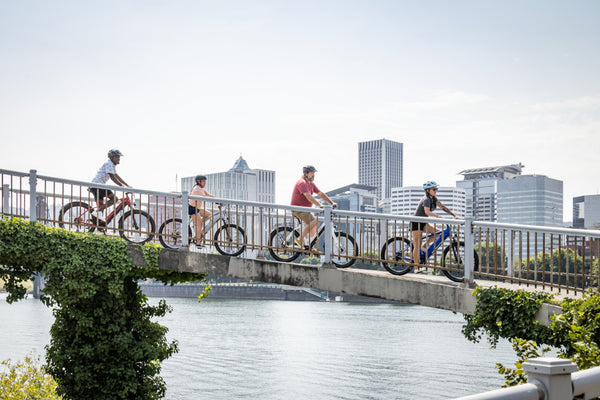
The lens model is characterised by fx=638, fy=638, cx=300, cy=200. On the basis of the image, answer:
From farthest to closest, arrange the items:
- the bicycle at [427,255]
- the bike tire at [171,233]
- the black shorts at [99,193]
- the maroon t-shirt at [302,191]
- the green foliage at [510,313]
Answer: the black shorts at [99,193] < the bike tire at [171,233] < the maroon t-shirt at [302,191] < the bicycle at [427,255] < the green foliage at [510,313]

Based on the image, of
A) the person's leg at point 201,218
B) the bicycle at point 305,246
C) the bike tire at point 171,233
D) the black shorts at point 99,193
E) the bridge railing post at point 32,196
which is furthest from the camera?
the black shorts at point 99,193

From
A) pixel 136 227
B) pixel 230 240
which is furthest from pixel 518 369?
pixel 136 227

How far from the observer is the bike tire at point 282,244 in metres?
11.7

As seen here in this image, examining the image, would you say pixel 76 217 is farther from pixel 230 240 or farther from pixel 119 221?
pixel 230 240

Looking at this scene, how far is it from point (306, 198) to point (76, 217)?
4.91 meters

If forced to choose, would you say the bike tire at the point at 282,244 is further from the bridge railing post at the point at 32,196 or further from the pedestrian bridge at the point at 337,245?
the bridge railing post at the point at 32,196

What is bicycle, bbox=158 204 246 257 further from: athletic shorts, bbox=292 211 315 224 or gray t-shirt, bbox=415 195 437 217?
gray t-shirt, bbox=415 195 437 217

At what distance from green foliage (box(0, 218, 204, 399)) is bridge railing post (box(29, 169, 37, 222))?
20 centimetres

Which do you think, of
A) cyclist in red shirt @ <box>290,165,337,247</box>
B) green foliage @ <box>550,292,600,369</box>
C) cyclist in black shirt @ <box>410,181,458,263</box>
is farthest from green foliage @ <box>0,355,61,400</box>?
green foliage @ <box>550,292,600,369</box>

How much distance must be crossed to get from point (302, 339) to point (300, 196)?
28586 millimetres

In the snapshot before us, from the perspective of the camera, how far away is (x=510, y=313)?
9094 mm

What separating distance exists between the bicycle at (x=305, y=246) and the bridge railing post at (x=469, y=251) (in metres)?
2.01

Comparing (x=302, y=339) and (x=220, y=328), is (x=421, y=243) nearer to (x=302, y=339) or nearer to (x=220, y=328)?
(x=302, y=339)

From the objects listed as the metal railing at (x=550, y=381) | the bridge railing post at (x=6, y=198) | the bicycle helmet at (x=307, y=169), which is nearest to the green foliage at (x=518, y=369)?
the metal railing at (x=550, y=381)
